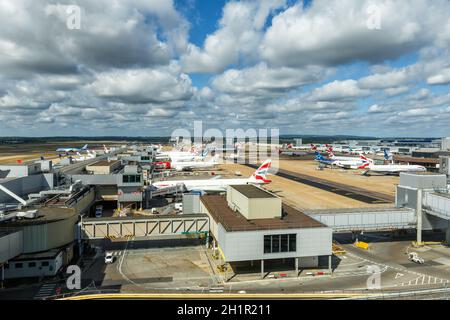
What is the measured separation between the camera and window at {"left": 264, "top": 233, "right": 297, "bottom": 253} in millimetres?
46434

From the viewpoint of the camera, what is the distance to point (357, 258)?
55094mm

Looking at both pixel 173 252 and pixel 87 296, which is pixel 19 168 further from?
pixel 87 296


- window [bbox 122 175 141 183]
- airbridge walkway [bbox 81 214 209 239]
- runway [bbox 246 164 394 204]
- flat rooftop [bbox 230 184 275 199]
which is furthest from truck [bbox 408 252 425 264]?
window [bbox 122 175 141 183]

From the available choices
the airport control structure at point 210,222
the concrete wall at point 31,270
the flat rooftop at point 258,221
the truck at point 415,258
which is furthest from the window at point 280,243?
the concrete wall at point 31,270

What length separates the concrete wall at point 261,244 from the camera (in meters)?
45.3

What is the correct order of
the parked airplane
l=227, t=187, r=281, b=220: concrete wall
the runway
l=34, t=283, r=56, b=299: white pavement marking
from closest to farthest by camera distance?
l=34, t=283, r=56, b=299: white pavement marking → l=227, t=187, r=281, b=220: concrete wall → the runway → the parked airplane

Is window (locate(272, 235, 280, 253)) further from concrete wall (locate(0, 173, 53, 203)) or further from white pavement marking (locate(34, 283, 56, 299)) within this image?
concrete wall (locate(0, 173, 53, 203))

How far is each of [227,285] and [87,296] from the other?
56.3 ft

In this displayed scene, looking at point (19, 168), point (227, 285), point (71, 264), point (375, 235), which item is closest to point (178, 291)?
point (227, 285)

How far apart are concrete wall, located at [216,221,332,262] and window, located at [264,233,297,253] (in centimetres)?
47

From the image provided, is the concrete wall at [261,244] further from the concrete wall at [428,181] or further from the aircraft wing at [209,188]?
the aircraft wing at [209,188]

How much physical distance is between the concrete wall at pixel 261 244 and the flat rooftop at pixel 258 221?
0.69 m

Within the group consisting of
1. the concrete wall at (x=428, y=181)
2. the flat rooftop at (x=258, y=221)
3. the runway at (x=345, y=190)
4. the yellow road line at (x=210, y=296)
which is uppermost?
the concrete wall at (x=428, y=181)
